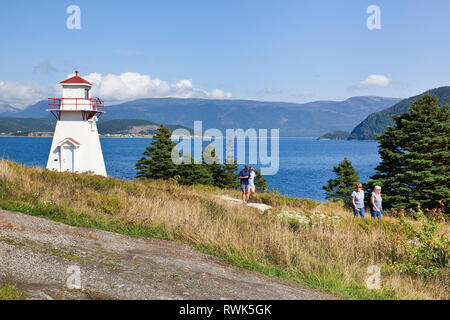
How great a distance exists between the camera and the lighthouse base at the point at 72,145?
2741cm

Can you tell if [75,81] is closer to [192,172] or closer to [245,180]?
[245,180]

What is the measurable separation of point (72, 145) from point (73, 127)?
1344 mm

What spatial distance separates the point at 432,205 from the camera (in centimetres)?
2492

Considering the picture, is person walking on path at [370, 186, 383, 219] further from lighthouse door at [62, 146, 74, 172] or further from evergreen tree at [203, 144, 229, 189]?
evergreen tree at [203, 144, 229, 189]

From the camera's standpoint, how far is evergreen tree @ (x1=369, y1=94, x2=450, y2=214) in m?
24.9

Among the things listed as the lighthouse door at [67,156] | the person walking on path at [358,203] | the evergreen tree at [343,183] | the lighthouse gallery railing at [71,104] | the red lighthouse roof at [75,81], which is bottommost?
the evergreen tree at [343,183]

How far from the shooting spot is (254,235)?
349 inches

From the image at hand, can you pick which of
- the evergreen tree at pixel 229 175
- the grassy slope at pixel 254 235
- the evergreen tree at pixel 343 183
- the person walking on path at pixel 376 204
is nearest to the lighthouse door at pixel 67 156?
the grassy slope at pixel 254 235

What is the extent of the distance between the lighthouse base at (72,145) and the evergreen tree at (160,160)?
1371 centimetres

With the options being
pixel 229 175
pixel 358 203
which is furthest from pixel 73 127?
pixel 229 175

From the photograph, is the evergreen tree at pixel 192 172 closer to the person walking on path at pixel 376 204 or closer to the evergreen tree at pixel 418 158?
the evergreen tree at pixel 418 158

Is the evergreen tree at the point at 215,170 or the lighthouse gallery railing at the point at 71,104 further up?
the lighthouse gallery railing at the point at 71,104
